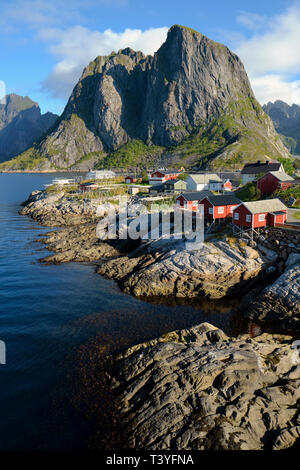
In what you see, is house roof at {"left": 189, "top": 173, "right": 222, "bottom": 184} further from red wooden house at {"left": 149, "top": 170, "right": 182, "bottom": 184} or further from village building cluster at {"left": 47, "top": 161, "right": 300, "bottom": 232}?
red wooden house at {"left": 149, "top": 170, "right": 182, "bottom": 184}

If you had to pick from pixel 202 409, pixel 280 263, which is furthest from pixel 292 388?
pixel 280 263

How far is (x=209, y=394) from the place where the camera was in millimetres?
18062

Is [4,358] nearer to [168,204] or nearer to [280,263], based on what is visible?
[280,263]

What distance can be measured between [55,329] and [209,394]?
1680 cm

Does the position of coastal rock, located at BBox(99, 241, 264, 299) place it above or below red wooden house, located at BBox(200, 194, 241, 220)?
below

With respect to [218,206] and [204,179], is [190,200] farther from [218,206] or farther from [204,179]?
[204,179]

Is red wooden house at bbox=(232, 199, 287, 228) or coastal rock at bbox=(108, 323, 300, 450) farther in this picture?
red wooden house at bbox=(232, 199, 287, 228)

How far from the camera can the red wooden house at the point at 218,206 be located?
46.9 meters

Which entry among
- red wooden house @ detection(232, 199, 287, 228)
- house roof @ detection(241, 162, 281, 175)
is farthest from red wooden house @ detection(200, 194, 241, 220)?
house roof @ detection(241, 162, 281, 175)

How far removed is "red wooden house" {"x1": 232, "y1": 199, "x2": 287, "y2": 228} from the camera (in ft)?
133

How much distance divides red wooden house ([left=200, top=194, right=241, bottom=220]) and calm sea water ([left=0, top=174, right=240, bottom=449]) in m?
18.1

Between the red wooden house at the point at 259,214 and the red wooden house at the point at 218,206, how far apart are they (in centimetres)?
463

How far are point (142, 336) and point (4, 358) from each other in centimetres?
1211

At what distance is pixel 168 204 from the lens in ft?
218
